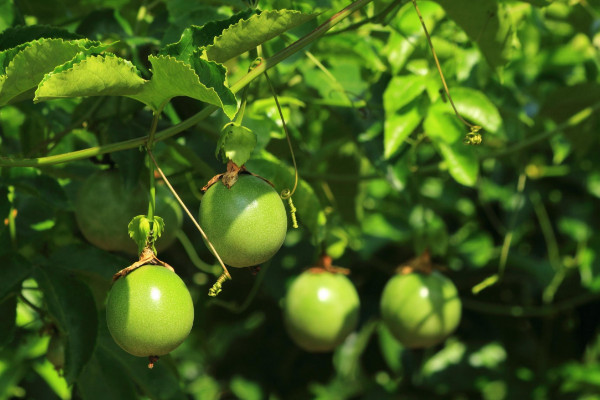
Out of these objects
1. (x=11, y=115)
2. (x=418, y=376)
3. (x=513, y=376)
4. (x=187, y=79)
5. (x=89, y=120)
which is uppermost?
(x=11, y=115)

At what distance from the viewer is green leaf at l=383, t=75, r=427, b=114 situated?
160 centimetres

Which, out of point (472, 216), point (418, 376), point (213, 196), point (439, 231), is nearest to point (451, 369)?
point (418, 376)

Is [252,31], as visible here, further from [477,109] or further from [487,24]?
[477,109]

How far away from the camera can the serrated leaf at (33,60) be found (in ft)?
3.13

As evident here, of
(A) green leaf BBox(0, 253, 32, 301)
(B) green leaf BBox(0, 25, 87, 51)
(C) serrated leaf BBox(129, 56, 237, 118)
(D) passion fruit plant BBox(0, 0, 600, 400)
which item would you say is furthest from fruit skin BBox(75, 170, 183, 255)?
(C) serrated leaf BBox(129, 56, 237, 118)

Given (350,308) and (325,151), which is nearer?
(350,308)

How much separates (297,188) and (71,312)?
464 mm

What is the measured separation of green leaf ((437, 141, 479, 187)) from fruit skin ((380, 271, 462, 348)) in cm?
36

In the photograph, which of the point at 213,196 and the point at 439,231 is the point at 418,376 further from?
the point at 213,196

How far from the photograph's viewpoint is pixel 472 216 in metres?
2.71

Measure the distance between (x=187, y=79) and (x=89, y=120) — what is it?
639 mm

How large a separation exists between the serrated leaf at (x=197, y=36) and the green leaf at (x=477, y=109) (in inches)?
28.1

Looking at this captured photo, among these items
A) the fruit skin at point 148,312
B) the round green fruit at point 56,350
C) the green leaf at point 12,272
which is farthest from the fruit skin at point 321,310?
the fruit skin at point 148,312

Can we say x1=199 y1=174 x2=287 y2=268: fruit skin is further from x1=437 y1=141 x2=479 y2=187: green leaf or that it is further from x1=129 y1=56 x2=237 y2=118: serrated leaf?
x1=437 y1=141 x2=479 y2=187: green leaf
